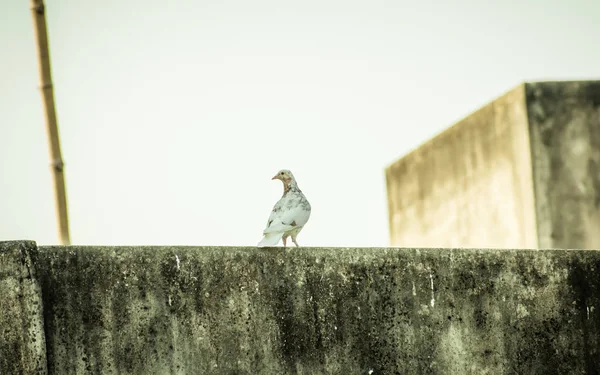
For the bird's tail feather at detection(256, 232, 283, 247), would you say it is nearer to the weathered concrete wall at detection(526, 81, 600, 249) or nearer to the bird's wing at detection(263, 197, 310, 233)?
the bird's wing at detection(263, 197, 310, 233)

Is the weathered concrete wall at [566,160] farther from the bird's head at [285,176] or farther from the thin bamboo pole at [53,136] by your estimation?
the bird's head at [285,176]

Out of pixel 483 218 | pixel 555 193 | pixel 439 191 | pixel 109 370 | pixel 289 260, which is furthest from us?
pixel 439 191

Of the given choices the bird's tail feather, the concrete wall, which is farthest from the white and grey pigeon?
the concrete wall

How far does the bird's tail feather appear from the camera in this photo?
6.09 meters

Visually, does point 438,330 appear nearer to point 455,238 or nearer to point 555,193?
point 555,193

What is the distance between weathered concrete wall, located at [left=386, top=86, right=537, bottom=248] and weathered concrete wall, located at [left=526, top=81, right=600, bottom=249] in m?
0.15

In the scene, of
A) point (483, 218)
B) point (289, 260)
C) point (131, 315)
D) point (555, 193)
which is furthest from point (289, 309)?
point (483, 218)

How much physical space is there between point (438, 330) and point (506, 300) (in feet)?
1.52

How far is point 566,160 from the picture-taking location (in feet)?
42.2

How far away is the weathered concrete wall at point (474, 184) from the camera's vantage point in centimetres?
1301

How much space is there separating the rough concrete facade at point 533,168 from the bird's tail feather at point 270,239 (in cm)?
695

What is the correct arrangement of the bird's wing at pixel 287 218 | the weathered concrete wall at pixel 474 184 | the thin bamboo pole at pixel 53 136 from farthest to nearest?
the weathered concrete wall at pixel 474 184
the thin bamboo pole at pixel 53 136
the bird's wing at pixel 287 218

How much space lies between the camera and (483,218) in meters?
14.1

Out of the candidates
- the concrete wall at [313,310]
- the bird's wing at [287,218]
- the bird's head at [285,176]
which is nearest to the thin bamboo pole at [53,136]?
the bird's head at [285,176]
